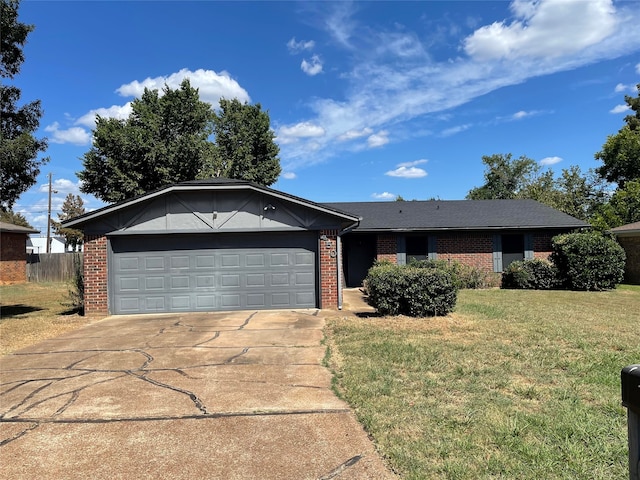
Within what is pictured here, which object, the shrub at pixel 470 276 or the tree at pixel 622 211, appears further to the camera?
the tree at pixel 622 211

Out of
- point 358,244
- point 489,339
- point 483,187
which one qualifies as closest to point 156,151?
point 358,244

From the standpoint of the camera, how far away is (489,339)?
7301 millimetres

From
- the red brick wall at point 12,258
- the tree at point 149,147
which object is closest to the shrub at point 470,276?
the tree at point 149,147

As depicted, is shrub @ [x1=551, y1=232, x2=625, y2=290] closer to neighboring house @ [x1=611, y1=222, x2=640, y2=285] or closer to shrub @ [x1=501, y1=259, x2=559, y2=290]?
shrub @ [x1=501, y1=259, x2=559, y2=290]

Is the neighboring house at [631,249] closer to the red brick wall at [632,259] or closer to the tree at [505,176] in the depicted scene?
the red brick wall at [632,259]

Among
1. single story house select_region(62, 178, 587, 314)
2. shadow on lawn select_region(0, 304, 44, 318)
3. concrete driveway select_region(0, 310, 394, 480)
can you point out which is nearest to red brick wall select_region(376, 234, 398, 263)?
single story house select_region(62, 178, 587, 314)

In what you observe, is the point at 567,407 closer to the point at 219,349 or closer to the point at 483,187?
the point at 219,349

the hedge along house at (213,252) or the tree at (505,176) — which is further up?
the tree at (505,176)

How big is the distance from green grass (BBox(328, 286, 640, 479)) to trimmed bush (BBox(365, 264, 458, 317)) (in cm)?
44

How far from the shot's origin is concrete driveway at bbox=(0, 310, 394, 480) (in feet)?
10.7

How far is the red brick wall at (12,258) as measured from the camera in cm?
2386

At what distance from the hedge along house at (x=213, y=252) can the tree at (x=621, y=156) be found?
86.7ft

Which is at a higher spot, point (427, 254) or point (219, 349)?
point (427, 254)

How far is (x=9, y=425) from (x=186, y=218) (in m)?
7.76
